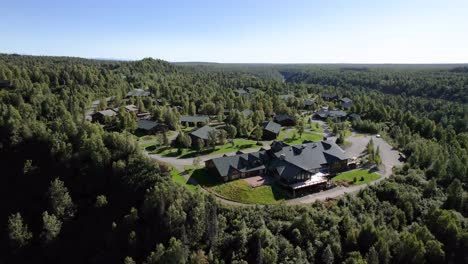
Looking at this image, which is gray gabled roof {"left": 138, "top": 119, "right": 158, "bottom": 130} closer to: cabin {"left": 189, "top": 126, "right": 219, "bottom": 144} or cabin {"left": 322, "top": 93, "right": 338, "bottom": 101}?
cabin {"left": 189, "top": 126, "right": 219, "bottom": 144}

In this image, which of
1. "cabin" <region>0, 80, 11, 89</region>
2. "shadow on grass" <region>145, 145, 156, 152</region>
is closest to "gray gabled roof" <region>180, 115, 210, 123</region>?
"shadow on grass" <region>145, 145, 156, 152</region>

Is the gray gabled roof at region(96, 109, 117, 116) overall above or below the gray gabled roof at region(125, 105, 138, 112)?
above

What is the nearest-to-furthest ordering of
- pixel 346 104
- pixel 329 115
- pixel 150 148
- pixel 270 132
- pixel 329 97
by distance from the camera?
pixel 150 148 → pixel 270 132 → pixel 329 115 → pixel 346 104 → pixel 329 97

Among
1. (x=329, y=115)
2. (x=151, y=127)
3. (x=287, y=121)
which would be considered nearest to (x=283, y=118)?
(x=287, y=121)

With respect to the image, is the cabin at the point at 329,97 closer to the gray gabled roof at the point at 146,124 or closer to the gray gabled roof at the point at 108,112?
the gray gabled roof at the point at 146,124

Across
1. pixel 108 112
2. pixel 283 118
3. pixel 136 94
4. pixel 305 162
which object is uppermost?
pixel 136 94

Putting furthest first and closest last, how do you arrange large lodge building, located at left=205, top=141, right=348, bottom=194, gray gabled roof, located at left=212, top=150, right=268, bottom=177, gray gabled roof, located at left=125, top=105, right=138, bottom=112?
gray gabled roof, located at left=125, top=105, right=138, bottom=112 < gray gabled roof, located at left=212, top=150, right=268, bottom=177 < large lodge building, located at left=205, top=141, right=348, bottom=194

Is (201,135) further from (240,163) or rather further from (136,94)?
(136,94)
